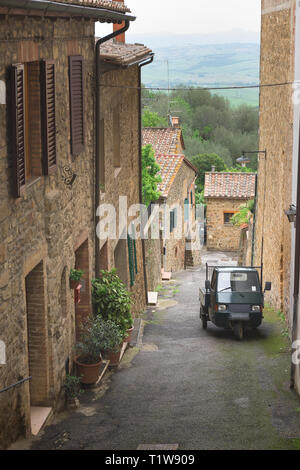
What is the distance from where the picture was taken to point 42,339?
7797 millimetres

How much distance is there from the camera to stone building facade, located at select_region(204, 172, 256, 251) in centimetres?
3872

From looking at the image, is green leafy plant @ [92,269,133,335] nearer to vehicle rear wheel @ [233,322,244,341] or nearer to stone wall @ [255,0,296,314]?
vehicle rear wheel @ [233,322,244,341]

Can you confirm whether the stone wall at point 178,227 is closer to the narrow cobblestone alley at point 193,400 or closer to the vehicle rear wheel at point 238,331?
the vehicle rear wheel at point 238,331

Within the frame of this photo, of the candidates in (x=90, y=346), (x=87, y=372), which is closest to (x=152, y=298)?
(x=90, y=346)

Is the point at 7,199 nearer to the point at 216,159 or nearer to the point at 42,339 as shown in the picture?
the point at 42,339

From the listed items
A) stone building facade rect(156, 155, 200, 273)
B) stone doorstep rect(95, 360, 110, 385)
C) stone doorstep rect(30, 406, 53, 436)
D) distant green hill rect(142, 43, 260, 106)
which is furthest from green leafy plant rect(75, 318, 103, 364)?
distant green hill rect(142, 43, 260, 106)

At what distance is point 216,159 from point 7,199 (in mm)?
46073

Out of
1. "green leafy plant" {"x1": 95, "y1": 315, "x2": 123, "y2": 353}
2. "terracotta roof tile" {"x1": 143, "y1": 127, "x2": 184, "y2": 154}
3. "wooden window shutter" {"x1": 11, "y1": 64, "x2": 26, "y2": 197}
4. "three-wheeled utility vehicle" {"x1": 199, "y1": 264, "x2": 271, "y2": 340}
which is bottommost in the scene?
"three-wheeled utility vehicle" {"x1": 199, "y1": 264, "x2": 271, "y2": 340}

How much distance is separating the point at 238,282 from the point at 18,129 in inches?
342

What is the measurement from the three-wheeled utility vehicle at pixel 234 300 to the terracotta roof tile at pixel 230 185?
24.1 metres

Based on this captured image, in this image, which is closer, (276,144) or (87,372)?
(87,372)

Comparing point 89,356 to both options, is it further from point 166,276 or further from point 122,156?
point 166,276

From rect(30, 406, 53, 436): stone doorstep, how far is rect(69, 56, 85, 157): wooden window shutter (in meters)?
3.56

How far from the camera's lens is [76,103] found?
9422mm
